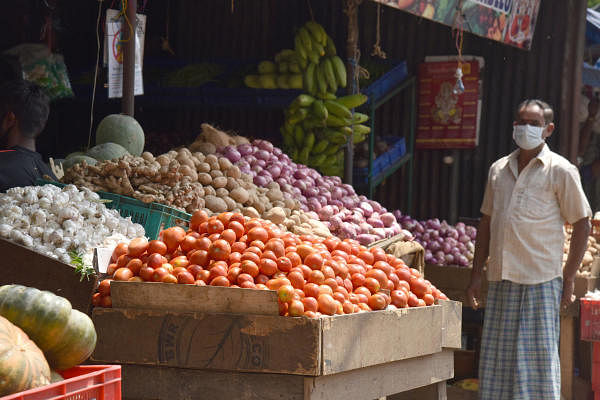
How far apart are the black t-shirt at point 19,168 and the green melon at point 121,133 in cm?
114

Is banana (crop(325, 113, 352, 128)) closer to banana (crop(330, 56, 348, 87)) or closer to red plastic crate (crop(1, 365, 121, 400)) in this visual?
banana (crop(330, 56, 348, 87))

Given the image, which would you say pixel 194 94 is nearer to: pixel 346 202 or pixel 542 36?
pixel 346 202

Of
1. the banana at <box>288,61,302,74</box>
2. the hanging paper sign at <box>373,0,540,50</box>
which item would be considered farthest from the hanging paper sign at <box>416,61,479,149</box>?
the banana at <box>288,61,302,74</box>

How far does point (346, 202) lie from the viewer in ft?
20.8

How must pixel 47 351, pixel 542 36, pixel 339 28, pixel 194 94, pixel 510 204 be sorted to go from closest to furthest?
1. pixel 47 351
2. pixel 510 204
3. pixel 194 94
4. pixel 542 36
5. pixel 339 28

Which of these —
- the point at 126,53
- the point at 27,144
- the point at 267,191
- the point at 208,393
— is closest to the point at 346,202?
the point at 267,191

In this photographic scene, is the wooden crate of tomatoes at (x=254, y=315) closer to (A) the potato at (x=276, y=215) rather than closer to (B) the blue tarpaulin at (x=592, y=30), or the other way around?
(A) the potato at (x=276, y=215)

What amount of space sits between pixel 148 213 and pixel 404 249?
1661 mm

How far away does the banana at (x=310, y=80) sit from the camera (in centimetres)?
787

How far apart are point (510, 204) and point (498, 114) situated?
12.9 feet

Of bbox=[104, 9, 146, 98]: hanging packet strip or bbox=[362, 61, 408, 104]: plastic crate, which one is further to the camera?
bbox=[362, 61, 408, 104]: plastic crate

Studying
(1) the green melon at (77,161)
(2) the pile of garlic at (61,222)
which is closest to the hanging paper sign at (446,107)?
(1) the green melon at (77,161)

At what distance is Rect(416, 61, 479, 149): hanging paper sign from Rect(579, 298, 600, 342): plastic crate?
11.2ft

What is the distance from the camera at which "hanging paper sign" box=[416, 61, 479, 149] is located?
8930 mm
